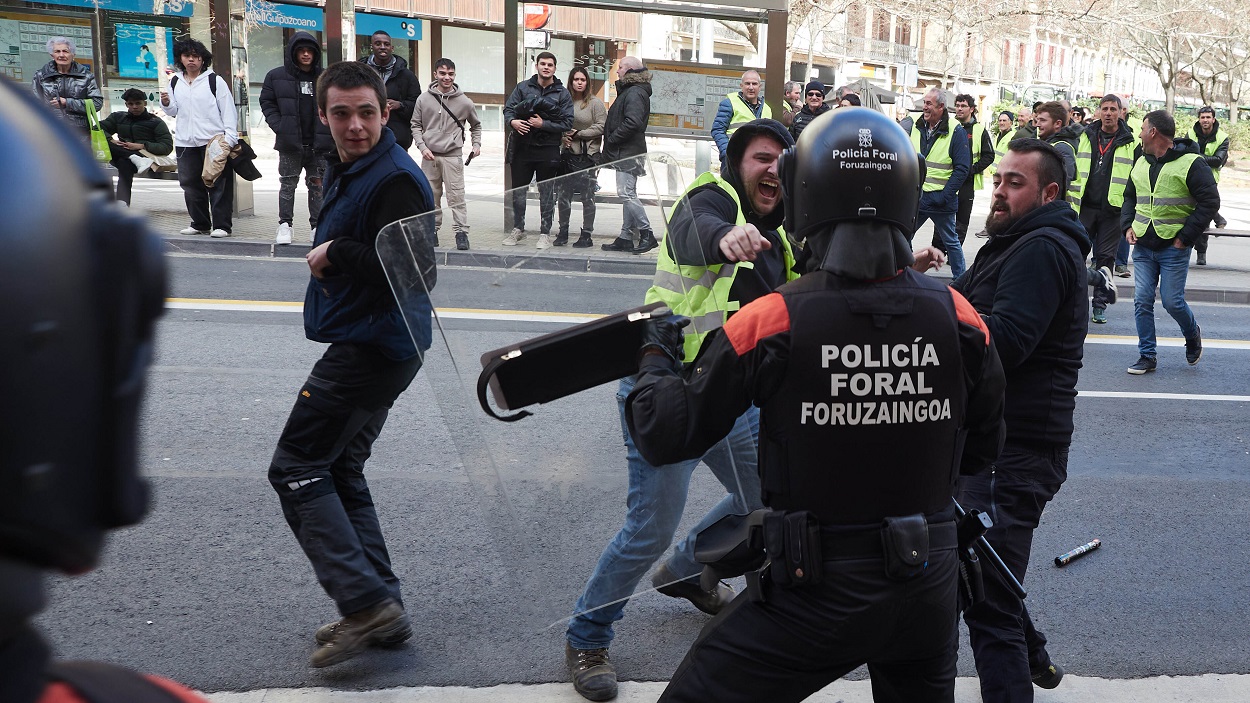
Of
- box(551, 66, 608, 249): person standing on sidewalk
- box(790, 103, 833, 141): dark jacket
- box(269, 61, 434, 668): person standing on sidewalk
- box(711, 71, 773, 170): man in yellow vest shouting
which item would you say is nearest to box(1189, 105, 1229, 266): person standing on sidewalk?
box(790, 103, 833, 141): dark jacket

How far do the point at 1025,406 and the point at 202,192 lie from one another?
34.5 feet

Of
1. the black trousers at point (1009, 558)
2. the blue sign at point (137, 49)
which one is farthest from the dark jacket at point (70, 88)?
the black trousers at point (1009, 558)

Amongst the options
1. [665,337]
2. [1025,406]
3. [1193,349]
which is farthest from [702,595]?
[1193,349]

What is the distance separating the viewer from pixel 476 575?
4.24 meters

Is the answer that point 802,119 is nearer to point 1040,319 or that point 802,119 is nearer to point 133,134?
point 133,134

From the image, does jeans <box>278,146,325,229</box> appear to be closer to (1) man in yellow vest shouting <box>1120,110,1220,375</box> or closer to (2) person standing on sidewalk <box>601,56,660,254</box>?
(2) person standing on sidewalk <box>601,56,660,254</box>

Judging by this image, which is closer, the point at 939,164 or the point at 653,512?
the point at 653,512

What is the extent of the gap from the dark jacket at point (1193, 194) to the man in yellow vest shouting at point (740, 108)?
441cm

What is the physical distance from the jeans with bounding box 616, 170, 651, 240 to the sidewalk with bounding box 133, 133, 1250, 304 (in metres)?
0.03

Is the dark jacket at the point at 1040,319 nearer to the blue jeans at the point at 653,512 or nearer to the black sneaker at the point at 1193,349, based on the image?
the blue jeans at the point at 653,512

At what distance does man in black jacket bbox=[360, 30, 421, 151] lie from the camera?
453 inches

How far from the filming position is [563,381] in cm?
260

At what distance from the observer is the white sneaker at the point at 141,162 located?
1269cm

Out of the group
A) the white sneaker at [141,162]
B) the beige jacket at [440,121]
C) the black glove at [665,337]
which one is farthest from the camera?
the white sneaker at [141,162]
